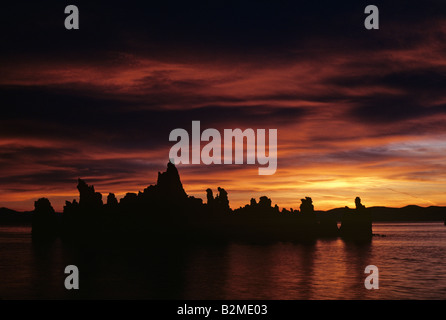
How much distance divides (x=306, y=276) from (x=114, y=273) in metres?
37.9

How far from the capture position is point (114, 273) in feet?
298

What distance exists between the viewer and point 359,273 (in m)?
92.6

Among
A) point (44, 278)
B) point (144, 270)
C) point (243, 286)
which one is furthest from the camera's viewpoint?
point (144, 270)

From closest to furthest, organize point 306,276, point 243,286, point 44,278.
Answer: point 243,286
point 44,278
point 306,276
